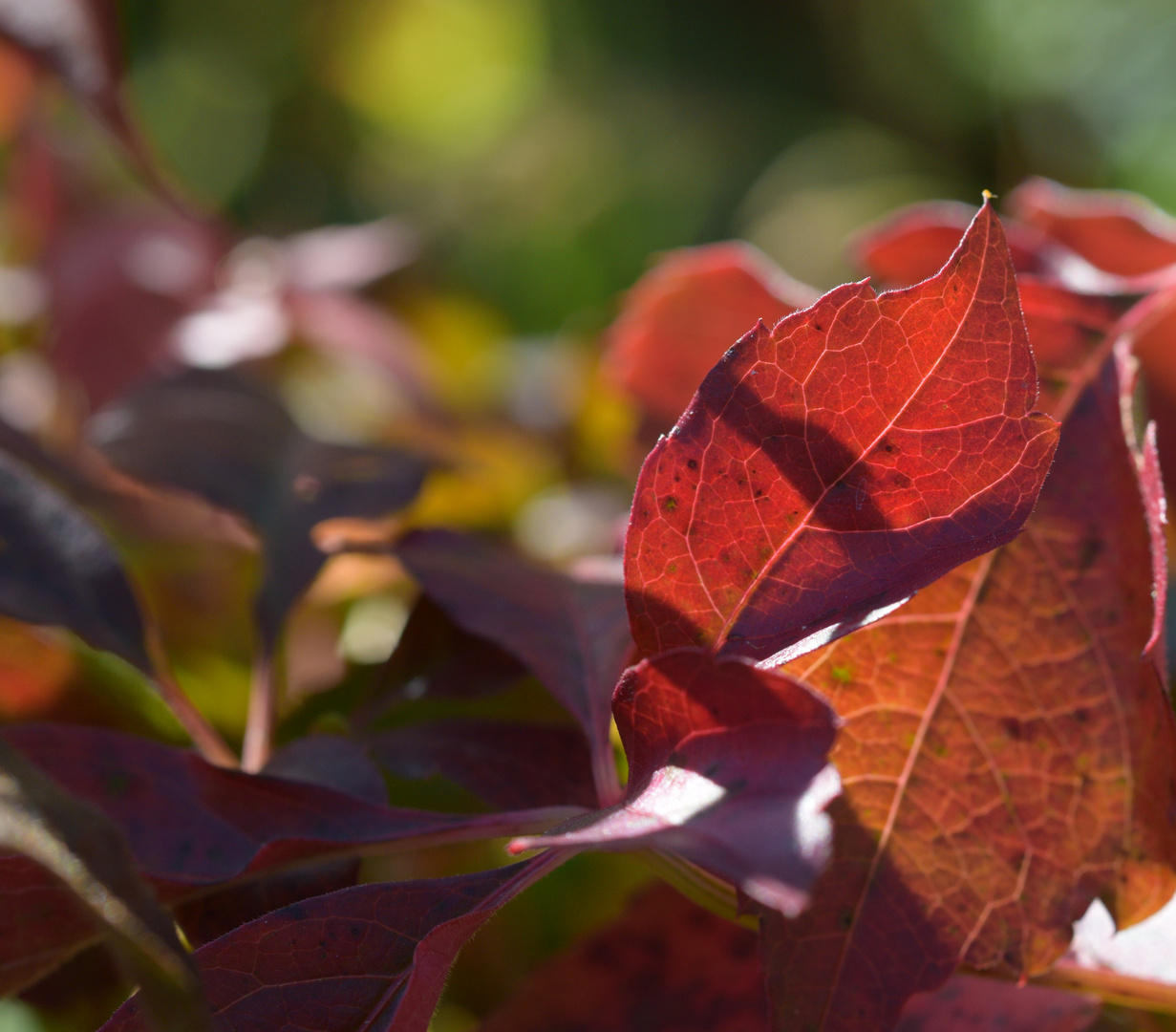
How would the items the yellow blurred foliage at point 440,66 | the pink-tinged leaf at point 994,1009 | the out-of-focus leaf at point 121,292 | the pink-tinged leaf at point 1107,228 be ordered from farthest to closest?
the yellow blurred foliage at point 440,66
the out-of-focus leaf at point 121,292
the pink-tinged leaf at point 1107,228
the pink-tinged leaf at point 994,1009

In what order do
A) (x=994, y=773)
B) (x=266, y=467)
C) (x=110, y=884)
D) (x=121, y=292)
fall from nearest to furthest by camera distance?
(x=110, y=884), (x=994, y=773), (x=266, y=467), (x=121, y=292)

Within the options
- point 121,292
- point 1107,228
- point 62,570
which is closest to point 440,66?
point 121,292

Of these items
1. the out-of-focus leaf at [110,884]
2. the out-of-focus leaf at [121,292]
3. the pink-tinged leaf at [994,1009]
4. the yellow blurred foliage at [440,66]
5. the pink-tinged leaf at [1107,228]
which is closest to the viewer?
the out-of-focus leaf at [110,884]

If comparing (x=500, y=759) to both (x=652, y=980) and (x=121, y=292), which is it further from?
(x=121, y=292)

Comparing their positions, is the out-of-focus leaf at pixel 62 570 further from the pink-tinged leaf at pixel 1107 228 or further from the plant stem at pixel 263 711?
the pink-tinged leaf at pixel 1107 228

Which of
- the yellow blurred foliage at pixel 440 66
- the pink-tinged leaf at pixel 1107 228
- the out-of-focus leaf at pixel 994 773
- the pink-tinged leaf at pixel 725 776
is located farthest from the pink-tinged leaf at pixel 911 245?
the yellow blurred foliage at pixel 440 66

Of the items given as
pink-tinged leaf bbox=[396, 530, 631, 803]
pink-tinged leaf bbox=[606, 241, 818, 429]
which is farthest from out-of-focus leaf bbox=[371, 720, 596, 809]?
pink-tinged leaf bbox=[606, 241, 818, 429]
